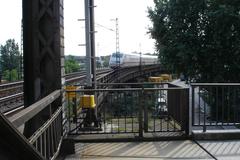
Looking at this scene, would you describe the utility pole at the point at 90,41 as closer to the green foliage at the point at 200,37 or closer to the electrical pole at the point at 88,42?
the electrical pole at the point at 88,42

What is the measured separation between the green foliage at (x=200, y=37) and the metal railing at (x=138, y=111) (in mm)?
10701

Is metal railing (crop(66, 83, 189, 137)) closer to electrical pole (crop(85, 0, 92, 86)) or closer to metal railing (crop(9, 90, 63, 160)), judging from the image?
electrical pole (crop(85, 0, 92, 86))

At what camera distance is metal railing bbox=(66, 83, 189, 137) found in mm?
8443

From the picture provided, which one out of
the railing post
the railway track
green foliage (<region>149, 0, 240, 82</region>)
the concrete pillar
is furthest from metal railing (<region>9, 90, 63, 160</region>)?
green foliage (<region>149, 0, 240, 82</region>)

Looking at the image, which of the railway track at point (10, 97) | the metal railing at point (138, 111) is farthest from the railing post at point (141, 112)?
the railway track at point (10, 97)

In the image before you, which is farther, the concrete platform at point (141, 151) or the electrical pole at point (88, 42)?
the electrical pole at point (88, 42)

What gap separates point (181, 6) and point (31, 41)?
15749 millimetres

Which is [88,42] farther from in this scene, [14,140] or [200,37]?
[200,37]

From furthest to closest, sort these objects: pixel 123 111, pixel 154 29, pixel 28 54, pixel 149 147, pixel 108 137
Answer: pixel 154 29 → pixel 123 111 → pixel 108 137 → pixel 149 147 → pixel 28 54

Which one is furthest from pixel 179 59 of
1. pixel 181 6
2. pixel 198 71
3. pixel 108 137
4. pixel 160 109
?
pixel 108 137

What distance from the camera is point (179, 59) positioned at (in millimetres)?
21422

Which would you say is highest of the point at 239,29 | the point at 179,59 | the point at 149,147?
the point at 239,29

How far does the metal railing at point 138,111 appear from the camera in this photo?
8443mm

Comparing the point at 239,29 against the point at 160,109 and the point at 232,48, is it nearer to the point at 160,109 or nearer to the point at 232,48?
the point at 232,48
